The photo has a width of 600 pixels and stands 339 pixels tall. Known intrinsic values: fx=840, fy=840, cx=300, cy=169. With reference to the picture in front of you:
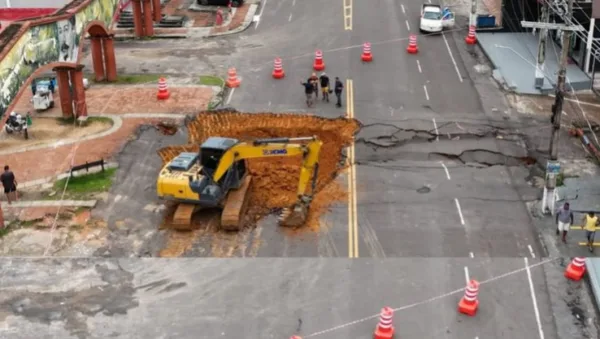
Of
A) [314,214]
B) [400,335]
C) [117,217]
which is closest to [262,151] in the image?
[314,214]

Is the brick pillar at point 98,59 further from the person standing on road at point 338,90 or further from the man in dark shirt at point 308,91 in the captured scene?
the person standing on road at point 338,90

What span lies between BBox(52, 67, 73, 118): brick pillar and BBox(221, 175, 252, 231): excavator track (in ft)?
42.1

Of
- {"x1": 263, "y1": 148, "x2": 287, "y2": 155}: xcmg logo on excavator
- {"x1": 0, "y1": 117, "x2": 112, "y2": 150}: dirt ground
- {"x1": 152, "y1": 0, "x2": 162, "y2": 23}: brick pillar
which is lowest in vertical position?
{"x1": 0, "y1": 117, "x2": 112, "y2": 150}: dirt ground

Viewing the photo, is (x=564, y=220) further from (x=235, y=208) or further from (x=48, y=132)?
(x=48, y=132)

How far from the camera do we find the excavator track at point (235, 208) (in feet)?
93.0

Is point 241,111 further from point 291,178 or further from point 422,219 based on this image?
point 422,219

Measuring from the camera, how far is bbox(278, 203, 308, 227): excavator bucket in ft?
94.6

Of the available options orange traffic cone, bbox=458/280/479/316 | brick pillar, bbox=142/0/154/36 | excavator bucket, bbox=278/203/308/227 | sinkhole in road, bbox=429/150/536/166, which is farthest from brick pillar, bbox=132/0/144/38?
orange traffic cone, bbox=458/280/479/316

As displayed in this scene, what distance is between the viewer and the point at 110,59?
43938 mm

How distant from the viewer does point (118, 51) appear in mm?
50250

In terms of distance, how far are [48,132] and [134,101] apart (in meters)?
5.01

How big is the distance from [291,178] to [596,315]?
40.8 feet

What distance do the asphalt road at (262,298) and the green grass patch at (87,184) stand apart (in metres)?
5.11

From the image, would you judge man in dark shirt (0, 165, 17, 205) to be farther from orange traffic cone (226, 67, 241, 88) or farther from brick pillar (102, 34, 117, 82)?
orange traffic cone (226, 67, 241, 88)
